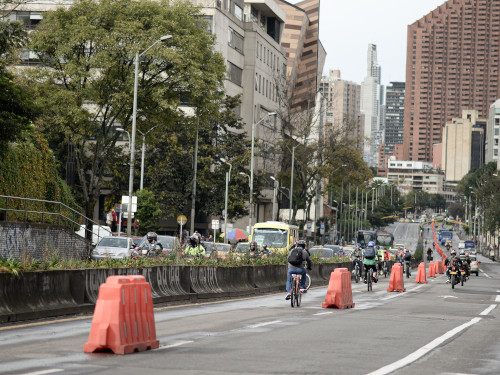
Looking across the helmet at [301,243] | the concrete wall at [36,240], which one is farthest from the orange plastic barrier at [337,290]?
the concrete wall at [36,240]

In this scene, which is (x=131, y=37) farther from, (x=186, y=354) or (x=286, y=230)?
(x=186, y=354)

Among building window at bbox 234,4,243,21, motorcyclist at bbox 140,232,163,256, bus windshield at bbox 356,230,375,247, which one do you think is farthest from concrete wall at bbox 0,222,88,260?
bus windshield at bbox 356,230,375,247

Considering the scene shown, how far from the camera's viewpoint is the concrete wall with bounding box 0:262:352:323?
15883mm

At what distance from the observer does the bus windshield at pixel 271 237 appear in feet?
170

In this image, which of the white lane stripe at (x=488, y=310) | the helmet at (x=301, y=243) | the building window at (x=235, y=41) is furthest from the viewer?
the building window at (x=235, y=41)

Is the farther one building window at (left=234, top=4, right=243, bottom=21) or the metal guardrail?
building window at (left=234, top=4, right=243, bottom=21)

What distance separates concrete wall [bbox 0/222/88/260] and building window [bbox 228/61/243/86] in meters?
55.4

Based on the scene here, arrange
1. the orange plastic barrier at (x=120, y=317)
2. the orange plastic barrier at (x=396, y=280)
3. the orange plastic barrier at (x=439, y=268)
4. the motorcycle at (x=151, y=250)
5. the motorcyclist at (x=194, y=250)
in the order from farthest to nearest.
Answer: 1. the orange plastic barrier at (x=439, y=268)
2. the orange plastic barrier at (x=396, y=280)
3. the motorcyclist at (x=194, y=250)
4. the motorcycle at (x=151, y=250)
5. the orange plastic barrier at (x=120, y=317)

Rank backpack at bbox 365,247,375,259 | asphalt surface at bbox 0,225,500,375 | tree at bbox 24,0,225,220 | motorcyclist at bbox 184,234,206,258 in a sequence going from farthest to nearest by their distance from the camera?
1. tree at bbox 24,0,225,220
2. backpack at bbox 365,247,375,259
3. motorcyclist at bbox 184,234,206,258
4. asphalt surface at bbox 0,225,500,375

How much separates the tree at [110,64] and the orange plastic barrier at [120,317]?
108 ft

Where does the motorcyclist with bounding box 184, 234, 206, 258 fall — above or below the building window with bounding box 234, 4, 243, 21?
below

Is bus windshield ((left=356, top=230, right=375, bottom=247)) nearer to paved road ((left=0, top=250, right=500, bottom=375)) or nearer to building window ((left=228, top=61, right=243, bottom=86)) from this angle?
building window ((left=228, top=61, right=243, bottom=86))

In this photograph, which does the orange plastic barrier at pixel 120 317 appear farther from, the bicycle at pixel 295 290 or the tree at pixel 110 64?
the tree at pixel 110 64

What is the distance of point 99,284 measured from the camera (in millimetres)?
19062
